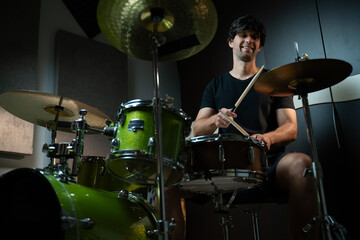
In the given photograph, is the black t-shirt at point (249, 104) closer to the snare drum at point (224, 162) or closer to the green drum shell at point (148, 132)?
the snare drum at point (224, 162)

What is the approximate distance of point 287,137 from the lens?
2074 millimetres

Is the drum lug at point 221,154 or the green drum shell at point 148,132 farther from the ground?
the green drum shell at point 148,132

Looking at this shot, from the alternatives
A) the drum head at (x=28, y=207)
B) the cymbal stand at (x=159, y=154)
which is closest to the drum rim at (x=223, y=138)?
the cymbal stand at (x=159, y=154)

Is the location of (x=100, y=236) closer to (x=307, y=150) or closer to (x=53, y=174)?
(x=53, y=174)

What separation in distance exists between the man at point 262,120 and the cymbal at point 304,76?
269 mm

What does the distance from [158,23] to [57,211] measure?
897 millimetres

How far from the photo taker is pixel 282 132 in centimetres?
208

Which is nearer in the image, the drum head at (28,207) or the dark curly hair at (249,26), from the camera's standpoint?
the drum head at (28,207)

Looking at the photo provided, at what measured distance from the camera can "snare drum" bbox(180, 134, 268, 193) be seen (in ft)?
5.52

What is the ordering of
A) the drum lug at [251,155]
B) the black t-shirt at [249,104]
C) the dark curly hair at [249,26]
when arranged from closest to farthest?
the drum lug at [251,155] < the black t-shirt at [249,104] < the dark curly hair at [249,26]

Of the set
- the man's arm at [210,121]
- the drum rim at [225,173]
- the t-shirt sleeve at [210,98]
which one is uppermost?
the t-shirt sleeve at [210,98]

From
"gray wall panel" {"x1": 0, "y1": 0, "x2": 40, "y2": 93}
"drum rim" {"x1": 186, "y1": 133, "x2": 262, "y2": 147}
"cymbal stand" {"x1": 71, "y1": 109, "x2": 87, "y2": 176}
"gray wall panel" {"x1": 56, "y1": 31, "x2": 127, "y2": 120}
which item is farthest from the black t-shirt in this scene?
"gray wall panel" {"x1": 0, "y1": 0, "x2": 40, "y2": 93}

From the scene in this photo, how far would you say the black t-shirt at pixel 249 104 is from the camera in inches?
90.4

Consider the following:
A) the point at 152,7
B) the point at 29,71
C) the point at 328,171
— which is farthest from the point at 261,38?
the point at 29,71
